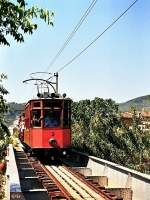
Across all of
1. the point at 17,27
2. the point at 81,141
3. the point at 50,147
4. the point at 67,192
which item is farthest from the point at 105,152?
the point at 17,27

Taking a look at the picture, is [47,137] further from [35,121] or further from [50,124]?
[35,121]

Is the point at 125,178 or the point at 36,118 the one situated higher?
the point at 36,118

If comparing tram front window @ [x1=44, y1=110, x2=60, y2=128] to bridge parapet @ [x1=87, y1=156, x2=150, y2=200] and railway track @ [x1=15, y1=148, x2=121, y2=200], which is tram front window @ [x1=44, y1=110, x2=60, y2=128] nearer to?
railway track @ [x1=15, y1=148, x2=121, y2=200]

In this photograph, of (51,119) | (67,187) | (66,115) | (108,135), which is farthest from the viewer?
(108,135)

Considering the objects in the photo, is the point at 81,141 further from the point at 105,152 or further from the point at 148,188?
the point at 148,188

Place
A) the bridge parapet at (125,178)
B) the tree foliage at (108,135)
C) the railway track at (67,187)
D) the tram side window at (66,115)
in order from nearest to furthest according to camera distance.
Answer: the bridge parapet at (125,178)
the railway track at (67,187)
the tram side window at (66,115)
the tree foliage at (108,135)

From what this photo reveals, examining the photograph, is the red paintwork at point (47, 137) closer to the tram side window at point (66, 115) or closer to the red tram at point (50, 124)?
the red tram at point (50, 124)

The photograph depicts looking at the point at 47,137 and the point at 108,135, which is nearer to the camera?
the point at 47,137

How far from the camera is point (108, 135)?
40469 mm

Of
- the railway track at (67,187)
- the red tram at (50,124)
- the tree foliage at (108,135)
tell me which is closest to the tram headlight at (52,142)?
the red tram at (50,124)

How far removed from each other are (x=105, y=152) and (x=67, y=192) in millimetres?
24536

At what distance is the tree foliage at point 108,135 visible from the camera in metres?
36.0

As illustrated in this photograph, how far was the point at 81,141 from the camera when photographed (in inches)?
1555

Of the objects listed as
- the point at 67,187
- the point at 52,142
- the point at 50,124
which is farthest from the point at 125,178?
the point at 50,124
